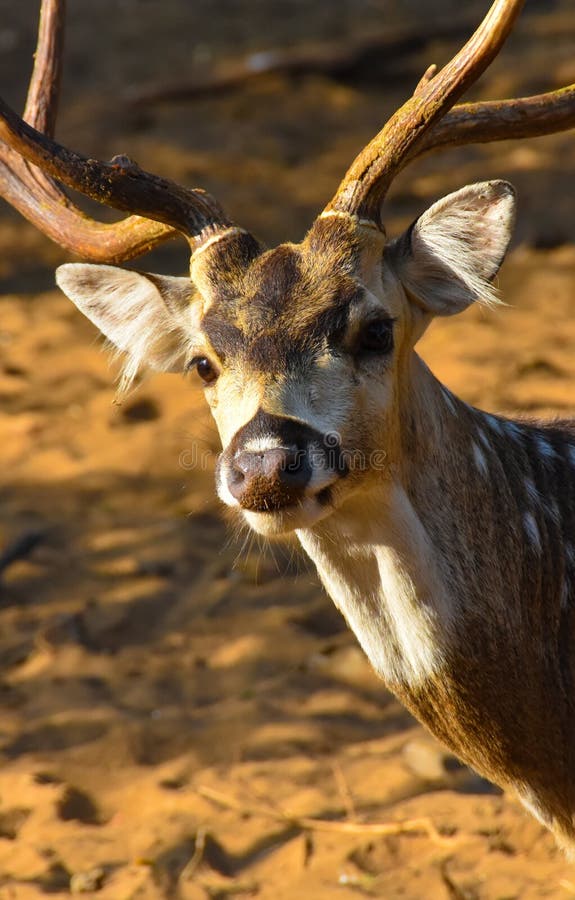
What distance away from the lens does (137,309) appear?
3389 millimetres

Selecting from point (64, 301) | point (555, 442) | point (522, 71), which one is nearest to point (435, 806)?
point (555, 442)

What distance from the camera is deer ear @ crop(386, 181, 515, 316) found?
3010 millimetres

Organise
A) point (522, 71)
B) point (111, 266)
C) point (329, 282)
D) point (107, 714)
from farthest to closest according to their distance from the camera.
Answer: point (522, 71)
point (107, 714)
point (111, 266)
point (329, 282)

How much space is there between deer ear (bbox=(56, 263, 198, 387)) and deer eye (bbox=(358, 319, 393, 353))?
53 cm

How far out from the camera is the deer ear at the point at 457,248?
3.01 meters

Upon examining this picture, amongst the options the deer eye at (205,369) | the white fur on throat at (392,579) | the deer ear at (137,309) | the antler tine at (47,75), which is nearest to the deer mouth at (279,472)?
the white fur on throat at (392,579)

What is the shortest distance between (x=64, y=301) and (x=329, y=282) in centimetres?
476

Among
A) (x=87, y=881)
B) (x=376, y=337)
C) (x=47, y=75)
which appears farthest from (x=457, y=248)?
(x=87, y=881)

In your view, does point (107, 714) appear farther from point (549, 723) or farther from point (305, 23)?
point (305, 23)

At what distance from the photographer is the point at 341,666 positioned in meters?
4.63

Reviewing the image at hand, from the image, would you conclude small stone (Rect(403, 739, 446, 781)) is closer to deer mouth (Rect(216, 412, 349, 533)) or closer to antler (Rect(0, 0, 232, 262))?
deer mouth (Rect(216, 412, 349, 533))

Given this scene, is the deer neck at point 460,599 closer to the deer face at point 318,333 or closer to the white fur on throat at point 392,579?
the white fur on throat at point 392,579

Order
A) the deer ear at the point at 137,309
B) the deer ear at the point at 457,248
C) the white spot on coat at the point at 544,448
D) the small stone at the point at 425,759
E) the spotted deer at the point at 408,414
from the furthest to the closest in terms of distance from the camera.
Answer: the small stone at the point at 425,759
the white spot on coat at the point at 544,448
the deer ear at the point at 137,309
the deer ear at the point at 457,248
the spotted deer at the point at 408,414

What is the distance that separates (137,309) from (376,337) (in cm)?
78
